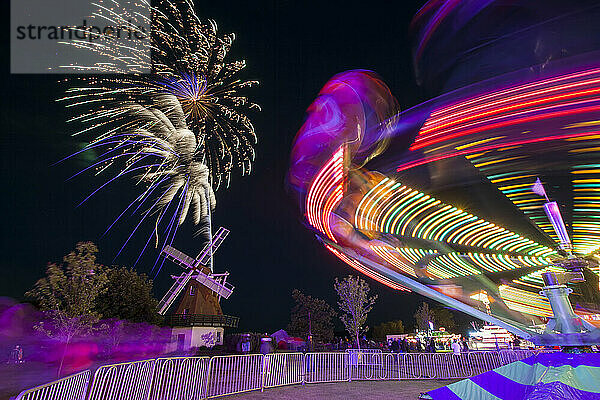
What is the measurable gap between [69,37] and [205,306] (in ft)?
94.1

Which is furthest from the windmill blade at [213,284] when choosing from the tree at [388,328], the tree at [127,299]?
the tree at [388,328]

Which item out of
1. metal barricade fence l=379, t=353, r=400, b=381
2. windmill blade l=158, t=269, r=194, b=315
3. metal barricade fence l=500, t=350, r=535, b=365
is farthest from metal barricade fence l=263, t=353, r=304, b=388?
windmill blade l=158, t=269, r=194, b=315

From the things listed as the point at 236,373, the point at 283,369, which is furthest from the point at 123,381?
the point at 283,369

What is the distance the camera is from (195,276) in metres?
38.0

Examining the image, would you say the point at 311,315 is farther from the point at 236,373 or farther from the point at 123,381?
the point at 123,381

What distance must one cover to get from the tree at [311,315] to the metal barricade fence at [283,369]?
126 ft

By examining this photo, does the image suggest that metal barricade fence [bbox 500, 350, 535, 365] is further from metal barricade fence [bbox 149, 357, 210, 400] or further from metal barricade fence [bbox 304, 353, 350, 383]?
metal barricade fence [bbox 149, 357, 210, 400]

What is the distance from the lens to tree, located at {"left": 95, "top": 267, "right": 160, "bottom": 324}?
29828mm

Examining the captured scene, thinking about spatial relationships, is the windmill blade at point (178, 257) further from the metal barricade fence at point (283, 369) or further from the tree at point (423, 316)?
the tree at point (423, 316)

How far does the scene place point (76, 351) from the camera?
2519 cm

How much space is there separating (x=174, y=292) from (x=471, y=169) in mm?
35502

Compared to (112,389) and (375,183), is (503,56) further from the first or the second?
(112,389)

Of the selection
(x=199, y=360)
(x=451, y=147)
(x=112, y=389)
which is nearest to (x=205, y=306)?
(x=199, y=360)

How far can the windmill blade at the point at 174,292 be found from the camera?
37625 mm
